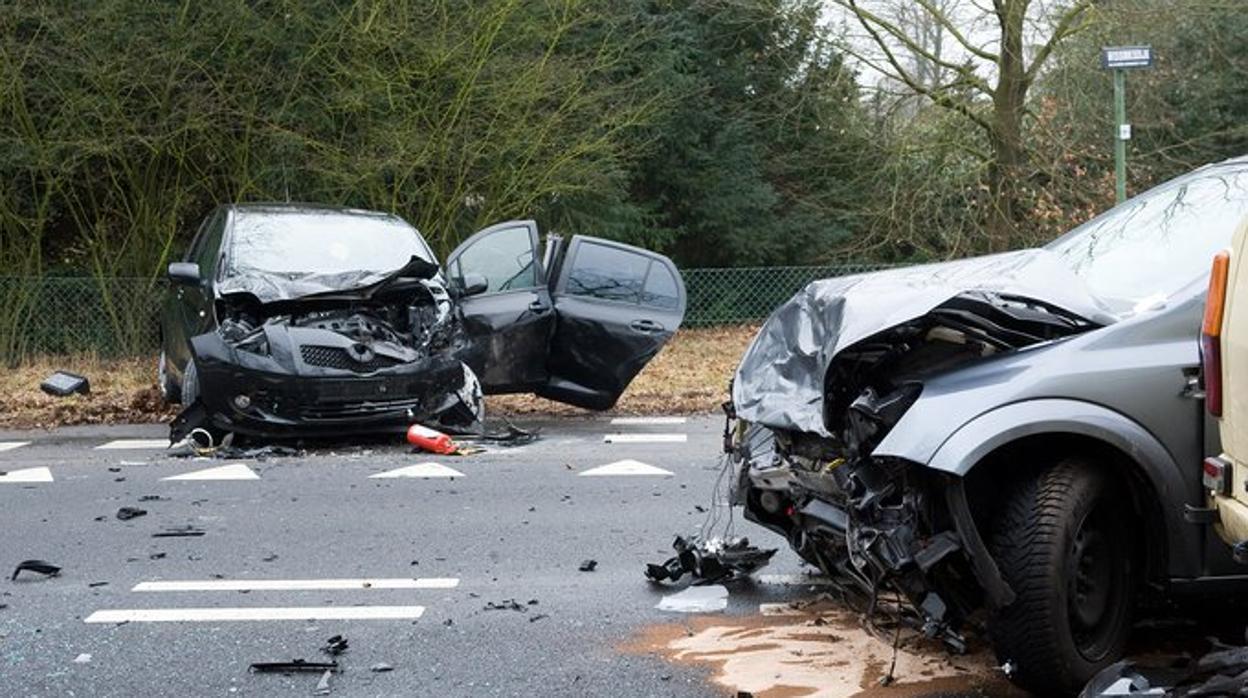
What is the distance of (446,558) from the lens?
619cm

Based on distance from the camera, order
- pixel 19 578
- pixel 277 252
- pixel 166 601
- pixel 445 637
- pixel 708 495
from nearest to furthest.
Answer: pixel 445 637 → pixel 166 601 → pixel 19 578 → pixel 708 495 → pixel 277 252

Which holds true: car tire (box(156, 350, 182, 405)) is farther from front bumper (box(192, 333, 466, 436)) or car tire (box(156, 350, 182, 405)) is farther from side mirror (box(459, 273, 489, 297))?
side mirror (box(459, 273, 489, 297))

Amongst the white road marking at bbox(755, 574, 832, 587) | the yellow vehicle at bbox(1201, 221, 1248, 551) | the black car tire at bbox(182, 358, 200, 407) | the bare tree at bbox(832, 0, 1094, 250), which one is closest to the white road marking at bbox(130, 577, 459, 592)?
the white road marking at bbox(755, 574, 832, 587)

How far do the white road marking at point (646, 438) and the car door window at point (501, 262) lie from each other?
1.47m

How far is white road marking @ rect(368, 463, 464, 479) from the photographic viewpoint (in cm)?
835

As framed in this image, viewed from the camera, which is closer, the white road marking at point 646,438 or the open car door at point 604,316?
the white road marking at point 646,438

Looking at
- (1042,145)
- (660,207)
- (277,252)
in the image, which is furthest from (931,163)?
(277,252)

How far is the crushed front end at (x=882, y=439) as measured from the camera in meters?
4.05

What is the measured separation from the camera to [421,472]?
8.45 metres

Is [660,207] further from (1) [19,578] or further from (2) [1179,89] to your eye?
(1) [19,578]

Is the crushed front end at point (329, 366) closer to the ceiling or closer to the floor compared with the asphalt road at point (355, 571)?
closer to the ceiling

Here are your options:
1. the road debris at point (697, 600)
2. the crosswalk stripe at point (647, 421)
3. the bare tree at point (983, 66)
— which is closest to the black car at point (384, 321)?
the crosswalk stripe at point (647, 421)

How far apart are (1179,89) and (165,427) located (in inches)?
688

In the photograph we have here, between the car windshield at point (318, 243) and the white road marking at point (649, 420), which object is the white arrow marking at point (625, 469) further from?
the car windshield at point (318, 243)
